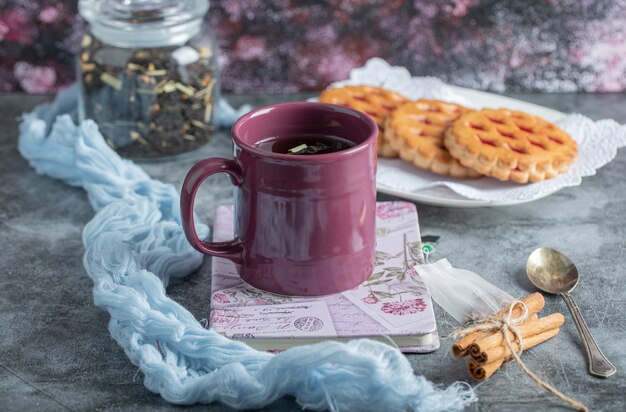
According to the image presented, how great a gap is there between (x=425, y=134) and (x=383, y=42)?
35 centimetres

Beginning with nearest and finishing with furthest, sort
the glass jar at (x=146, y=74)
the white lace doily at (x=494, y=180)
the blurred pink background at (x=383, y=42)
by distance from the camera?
the white lace doily at (x=494, y=180)
the glass jar at (x=146, y=74)
the blurred pink background at (x=383, y=42)

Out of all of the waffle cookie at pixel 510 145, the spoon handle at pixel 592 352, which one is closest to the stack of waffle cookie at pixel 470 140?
the waffle cookie at pixel 510 145

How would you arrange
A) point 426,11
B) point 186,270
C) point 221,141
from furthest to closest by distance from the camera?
point 426,11 < point 221,141 < point 186,270

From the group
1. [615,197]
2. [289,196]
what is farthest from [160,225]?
[615,197]

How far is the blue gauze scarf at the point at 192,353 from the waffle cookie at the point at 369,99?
12.3 inches

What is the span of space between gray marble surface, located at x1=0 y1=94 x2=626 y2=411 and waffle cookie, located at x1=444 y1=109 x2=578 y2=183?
0.18ft

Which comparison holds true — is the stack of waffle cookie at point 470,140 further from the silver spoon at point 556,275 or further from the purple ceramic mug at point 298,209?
the purple ceramic mug at point 298,209

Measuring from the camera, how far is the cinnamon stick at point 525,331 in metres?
0.79

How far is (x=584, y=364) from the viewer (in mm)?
827

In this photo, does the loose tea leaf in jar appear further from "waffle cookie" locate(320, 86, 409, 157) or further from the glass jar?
"waffle cookie" locate(320, 86, 409, 157)

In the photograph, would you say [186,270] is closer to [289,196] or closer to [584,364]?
[289,196]

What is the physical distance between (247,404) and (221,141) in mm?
655

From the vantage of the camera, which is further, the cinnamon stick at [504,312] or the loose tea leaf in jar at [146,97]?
the loose tea leaf in jar at [146,97]

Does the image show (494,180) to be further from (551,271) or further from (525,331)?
(525,331)
